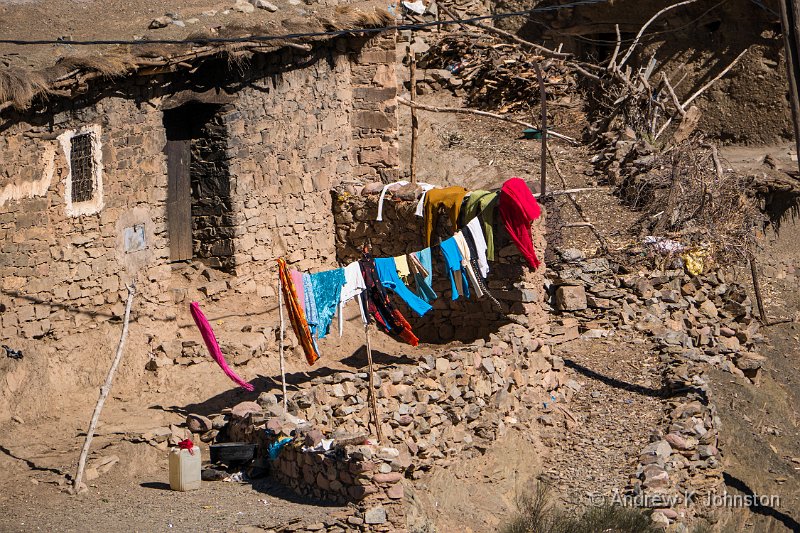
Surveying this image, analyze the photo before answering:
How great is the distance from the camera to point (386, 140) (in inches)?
730

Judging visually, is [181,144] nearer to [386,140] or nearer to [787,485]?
[386,140]

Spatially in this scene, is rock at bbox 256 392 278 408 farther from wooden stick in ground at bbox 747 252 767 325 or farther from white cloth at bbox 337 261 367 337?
wooden stick in ground at bbox 747 252 767 325

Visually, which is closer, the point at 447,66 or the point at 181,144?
the point at 181,144

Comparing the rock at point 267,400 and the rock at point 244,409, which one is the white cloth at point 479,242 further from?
the rock at point 244,409

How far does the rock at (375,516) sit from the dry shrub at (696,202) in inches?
311

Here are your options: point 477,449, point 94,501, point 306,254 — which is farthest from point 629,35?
point 94,501

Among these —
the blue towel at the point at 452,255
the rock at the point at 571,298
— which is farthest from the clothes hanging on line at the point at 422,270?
the rock at the point at 571,298

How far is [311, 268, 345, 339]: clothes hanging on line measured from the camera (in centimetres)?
1415

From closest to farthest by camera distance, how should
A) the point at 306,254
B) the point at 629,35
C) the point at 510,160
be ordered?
the point at 306,254 → the point at 510,160 → the point at 629,35

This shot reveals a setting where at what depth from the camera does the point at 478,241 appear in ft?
50.3

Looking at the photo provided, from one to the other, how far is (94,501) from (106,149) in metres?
4.32

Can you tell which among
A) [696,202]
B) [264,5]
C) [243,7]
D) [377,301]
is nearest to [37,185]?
[377,301]

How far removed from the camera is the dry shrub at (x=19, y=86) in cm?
1338

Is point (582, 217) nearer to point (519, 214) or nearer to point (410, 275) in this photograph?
point (519, 214)
